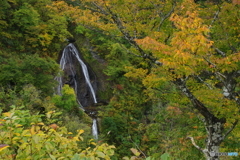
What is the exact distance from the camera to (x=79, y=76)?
69.5ft

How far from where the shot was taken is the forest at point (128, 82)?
2279 millimetres

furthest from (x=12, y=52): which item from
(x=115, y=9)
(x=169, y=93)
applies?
(x=169, y=93)

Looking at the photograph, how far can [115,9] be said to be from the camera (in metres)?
6.79

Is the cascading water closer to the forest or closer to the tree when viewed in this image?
the forest

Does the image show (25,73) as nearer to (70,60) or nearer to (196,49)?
(70,60)

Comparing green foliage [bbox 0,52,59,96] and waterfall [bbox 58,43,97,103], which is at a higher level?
green foliage [bbox 0,52,59,96]

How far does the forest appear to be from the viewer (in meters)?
2.28

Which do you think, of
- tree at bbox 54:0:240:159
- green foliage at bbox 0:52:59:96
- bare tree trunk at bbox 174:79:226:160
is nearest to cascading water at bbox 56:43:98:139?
green foliage at bbox 0:52:59:96

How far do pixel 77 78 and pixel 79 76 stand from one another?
0.33 meters

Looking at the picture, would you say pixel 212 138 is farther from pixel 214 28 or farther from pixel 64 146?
pixel 64 146

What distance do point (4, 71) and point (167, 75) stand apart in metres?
10.7

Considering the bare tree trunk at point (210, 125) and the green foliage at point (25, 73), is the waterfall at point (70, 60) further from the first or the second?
the bare tree trunk at point (210, 125)

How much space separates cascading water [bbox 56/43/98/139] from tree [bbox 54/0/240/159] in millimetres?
13445

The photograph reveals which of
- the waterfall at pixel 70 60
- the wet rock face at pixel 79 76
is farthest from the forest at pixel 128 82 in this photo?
the waterfall at pixel 70 60
